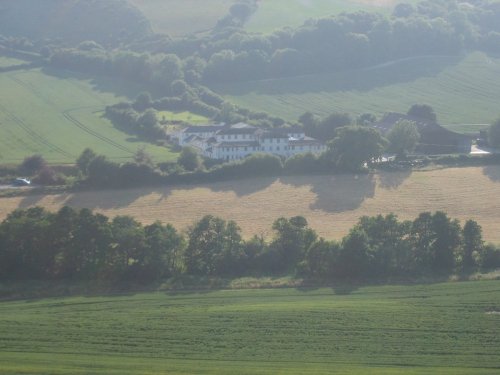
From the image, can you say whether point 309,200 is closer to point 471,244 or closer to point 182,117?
point 471,244

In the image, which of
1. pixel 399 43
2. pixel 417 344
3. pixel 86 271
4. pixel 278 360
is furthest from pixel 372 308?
pixel 399 43

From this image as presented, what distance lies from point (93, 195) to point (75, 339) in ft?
68.0

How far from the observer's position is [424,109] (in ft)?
212

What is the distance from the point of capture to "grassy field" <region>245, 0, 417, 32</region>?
320 ft

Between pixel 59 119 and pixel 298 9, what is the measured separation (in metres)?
45.8

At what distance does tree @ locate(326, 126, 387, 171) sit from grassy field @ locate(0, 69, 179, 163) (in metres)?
9.68

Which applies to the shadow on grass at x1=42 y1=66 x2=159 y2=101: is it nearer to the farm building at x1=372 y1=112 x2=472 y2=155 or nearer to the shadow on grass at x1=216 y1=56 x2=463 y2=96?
the shadow on grass at x1=216 y1=56 x2=463 y2=96

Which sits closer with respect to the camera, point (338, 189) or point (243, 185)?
point (338, 189)

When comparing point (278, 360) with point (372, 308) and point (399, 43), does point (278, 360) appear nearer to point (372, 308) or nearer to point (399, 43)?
point (372, 308)

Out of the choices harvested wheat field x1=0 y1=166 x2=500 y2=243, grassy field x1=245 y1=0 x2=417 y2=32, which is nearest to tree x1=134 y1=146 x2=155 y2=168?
harvested wheat field x1=0 y1=166 x2=500 y2=243

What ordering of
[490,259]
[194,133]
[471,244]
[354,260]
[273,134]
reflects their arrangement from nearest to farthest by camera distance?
[354,260] < [490,259] < [471,244] < [273,134] < [194,133]

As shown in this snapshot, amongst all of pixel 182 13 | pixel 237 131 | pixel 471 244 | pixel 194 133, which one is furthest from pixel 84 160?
pixel 182 13

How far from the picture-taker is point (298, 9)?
10350 cm

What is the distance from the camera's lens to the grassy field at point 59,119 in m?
55.3
